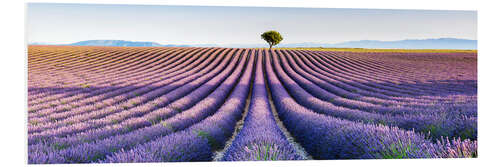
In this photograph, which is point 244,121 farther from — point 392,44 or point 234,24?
point 392,44

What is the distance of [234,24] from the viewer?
3.70 meters

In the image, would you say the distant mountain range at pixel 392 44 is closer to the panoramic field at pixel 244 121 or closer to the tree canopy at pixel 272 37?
the tree canopy at pixel 272 37

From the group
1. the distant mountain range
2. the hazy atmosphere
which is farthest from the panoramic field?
the hazy atmosphere

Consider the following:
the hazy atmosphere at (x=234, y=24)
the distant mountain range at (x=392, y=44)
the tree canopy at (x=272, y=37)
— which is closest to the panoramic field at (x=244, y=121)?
the distant mountain range at (x=392, y=44)

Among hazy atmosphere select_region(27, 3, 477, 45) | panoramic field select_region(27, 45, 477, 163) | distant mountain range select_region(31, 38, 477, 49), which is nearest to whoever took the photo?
panoramic field select_region(27, 45, 477, 163)

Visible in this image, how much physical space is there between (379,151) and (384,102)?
9.23 feet

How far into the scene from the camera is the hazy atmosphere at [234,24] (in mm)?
3182

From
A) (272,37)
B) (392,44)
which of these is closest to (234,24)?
(272,37)

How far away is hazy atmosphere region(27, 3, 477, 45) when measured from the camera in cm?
318

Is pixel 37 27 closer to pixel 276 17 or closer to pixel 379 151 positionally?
pixel 276 17

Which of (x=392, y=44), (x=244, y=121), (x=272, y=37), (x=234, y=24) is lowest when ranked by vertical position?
(x=244, y=121)

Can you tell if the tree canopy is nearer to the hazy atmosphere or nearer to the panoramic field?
the hazy atmosphere

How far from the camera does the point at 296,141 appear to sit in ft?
10.6

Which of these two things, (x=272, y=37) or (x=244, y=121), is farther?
(x=272, y=37)
